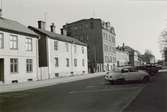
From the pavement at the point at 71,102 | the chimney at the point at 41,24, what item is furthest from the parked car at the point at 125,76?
the chimney at the point at 41,24

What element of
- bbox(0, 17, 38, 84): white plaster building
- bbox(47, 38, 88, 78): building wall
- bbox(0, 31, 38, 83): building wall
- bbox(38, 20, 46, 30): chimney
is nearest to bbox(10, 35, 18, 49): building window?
bbox(0, 17, 38, 84): white plaster building

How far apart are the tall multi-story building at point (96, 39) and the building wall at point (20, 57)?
30.0 m

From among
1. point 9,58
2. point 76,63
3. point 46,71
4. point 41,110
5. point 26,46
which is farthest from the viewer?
point 76,63

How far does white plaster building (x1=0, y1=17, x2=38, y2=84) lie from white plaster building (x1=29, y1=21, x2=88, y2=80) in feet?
10.1

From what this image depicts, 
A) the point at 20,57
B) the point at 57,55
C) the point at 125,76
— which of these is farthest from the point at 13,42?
the point at 125,76

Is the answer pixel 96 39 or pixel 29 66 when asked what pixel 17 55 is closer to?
pixel 29 66

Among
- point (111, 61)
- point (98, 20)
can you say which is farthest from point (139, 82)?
point (111, 61)

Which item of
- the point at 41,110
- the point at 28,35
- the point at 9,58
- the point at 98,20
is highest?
the point at 98,20

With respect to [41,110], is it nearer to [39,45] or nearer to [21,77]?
[21,77]

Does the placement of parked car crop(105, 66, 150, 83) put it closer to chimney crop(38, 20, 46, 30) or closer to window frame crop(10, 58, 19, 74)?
window frame crop(10, 58, 19, 74)

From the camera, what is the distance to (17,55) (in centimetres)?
3247

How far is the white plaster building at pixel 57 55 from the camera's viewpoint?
41.2 metres

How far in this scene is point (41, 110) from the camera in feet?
33.1

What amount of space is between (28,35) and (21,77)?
6399mm
